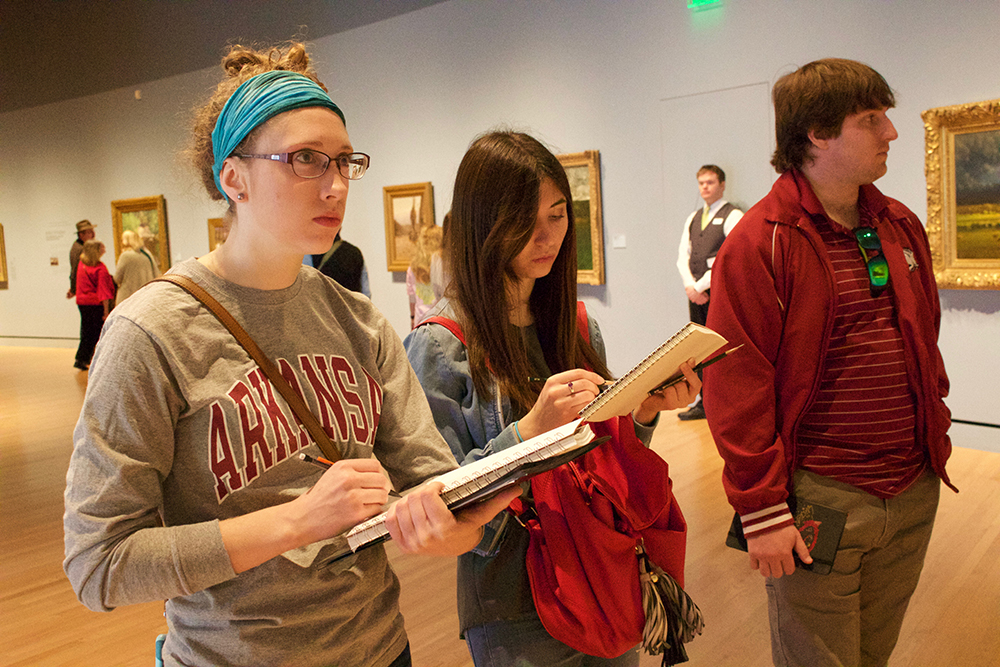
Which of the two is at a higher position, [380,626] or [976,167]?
[976,167]

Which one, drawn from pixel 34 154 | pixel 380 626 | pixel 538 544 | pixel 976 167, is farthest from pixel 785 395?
pixel 34 154

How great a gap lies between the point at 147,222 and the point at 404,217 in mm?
6641

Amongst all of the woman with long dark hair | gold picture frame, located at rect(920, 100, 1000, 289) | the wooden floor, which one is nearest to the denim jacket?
the woman with long dark hair

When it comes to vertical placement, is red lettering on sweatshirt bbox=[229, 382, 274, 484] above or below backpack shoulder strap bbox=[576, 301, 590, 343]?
below

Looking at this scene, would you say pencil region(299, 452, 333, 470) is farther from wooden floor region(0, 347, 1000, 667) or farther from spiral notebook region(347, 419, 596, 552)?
wooden floor region(0, 347, 1000, 667)

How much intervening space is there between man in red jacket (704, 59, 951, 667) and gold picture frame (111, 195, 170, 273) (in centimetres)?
1381

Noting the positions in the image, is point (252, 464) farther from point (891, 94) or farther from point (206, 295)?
point (891, 94)

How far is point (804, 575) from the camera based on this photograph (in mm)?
2049

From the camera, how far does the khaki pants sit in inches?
78.9

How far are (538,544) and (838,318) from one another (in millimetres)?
994

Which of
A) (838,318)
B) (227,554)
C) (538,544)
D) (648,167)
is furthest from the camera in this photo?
(648,167)

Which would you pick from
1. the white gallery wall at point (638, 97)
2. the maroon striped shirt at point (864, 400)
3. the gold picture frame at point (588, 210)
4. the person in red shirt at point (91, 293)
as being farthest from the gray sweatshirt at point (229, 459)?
the person in red shirt at point (91, 293)

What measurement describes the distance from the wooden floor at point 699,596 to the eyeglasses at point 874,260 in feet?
6.31

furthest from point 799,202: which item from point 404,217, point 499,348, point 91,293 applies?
point 91,293
